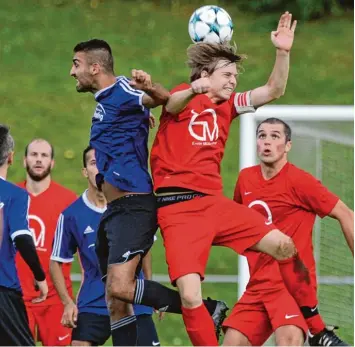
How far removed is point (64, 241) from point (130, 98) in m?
2.26

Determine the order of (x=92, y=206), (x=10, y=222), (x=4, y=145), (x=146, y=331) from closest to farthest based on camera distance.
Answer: (x=10, y=222) < (x=4, y=145) < (x=146, y=331) < (x=92, y=206)

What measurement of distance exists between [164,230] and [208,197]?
1.23ft

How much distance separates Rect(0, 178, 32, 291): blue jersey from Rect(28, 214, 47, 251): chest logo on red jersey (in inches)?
101

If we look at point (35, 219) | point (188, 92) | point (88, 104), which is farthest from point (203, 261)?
point (88, 104)

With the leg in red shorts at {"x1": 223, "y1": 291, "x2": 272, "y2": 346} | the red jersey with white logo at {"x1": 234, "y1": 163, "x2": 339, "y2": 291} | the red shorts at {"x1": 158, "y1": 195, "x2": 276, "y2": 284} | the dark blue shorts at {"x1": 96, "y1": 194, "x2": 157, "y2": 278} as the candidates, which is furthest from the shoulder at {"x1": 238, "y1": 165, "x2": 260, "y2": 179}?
the dark blue shorts at {"x1": 96, "y1": 194, "x2": 157, "y2": 278}

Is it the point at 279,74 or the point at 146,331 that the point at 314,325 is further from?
the point at 279,74

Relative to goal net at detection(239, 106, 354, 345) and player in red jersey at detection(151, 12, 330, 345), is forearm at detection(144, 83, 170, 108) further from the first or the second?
goal net at detection(239, 106, 354, 345)

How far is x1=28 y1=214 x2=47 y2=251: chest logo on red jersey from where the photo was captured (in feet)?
42.5

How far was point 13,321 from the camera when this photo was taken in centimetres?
1021

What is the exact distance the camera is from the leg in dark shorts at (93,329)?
445 inches

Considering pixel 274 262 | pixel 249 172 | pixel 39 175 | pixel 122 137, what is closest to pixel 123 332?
pixel 122 137

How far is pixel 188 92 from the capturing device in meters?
9.58

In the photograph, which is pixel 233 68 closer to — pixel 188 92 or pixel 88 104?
pixel 188 92

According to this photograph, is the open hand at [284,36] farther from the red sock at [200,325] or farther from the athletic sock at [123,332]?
the athletic sock at [123,332]
